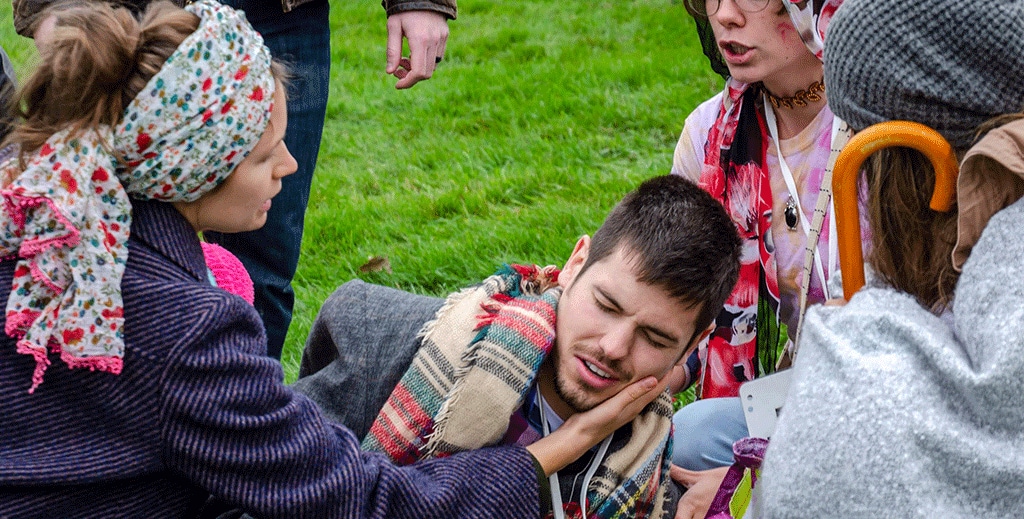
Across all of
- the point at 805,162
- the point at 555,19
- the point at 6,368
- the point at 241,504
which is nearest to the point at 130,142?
the point at 6,368

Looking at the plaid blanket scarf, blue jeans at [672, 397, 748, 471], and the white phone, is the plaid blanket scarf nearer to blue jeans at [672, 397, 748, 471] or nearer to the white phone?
the white phone

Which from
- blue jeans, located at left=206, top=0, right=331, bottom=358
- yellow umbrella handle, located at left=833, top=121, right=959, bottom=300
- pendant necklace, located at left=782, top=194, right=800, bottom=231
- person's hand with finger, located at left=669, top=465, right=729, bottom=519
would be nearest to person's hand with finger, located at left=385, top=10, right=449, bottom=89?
blue jeans, located at left=206, top=0, right=331, bottom=358

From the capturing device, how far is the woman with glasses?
2.59 metres

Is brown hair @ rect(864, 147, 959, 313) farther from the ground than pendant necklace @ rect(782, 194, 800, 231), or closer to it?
farther from the ground

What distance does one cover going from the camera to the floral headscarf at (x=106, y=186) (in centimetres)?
167

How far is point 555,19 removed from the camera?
330 inches

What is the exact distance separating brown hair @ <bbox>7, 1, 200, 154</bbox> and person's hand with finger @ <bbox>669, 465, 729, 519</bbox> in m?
1.48

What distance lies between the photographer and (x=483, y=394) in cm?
219

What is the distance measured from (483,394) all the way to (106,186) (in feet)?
2.72

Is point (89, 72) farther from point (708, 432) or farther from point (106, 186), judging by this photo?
point (708, 432)

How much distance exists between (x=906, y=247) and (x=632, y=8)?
7.26 meters

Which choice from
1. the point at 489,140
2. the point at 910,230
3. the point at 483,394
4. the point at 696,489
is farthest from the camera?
the point at 489,140

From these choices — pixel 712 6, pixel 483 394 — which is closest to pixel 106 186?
pixel 483 394

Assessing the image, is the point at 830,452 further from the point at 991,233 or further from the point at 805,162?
the point at 805,162
